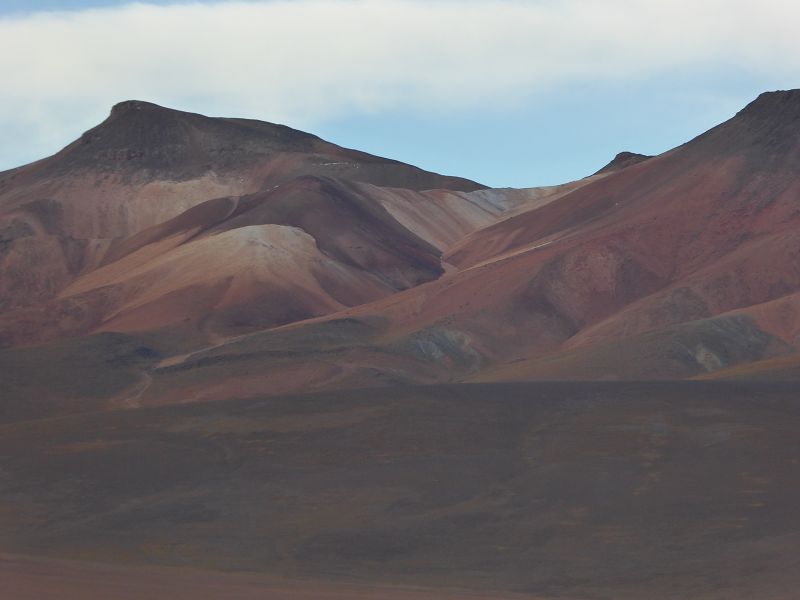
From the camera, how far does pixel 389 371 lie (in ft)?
257

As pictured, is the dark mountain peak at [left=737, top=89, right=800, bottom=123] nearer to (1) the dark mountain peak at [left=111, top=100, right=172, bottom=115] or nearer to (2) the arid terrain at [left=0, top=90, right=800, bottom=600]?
(2) the arid terrain at [left=0, top=90, right=800, bottom=600]

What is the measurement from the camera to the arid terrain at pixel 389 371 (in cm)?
3170

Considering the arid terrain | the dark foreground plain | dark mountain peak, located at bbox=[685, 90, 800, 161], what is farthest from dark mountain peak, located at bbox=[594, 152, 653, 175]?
the dark foreground plain

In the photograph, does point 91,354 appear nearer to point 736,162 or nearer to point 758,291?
point 758,291

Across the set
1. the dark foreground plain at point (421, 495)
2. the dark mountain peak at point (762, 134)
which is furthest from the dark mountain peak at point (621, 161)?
the dark foreground plain at point (421, 495)

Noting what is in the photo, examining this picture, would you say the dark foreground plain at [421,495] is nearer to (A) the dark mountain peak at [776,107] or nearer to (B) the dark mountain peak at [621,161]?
(A) the dark mountain peak at [776,107]

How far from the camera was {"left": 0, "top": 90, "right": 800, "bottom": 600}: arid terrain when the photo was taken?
31.7 m

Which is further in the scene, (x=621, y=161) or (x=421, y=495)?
(x=621, y=161)

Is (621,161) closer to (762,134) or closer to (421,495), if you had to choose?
(762,134)

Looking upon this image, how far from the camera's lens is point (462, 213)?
135m

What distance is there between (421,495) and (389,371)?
40.9 meters

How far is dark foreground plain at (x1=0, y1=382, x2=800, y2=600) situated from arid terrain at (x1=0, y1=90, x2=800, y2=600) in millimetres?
131

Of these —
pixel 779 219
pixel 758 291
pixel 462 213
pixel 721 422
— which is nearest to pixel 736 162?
pixel 779 219

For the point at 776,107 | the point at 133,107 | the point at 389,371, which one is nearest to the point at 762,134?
the point at 776,107
